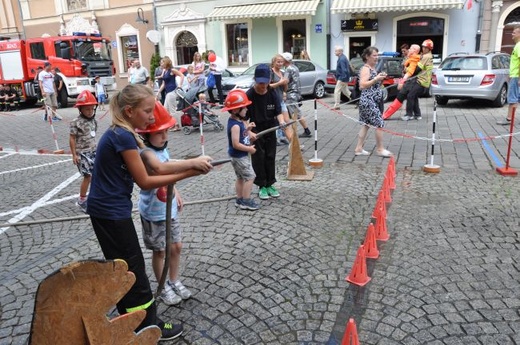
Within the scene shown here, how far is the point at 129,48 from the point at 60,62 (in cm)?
733

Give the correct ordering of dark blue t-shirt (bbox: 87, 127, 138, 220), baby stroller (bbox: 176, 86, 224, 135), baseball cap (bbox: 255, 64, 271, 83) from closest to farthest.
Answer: dark blue t-shirt (bbox: 87, 127, 138, 220)
baseball cap (bbox: 255, 64, 271, 83)
baby stroller (bbox: 176, 86, 224, 135)

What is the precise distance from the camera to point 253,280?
12.3ft

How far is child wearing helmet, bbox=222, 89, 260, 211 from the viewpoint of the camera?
4785mm

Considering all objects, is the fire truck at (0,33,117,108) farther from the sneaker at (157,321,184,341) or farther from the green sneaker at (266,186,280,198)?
the sneaker at (157,321,184,341)

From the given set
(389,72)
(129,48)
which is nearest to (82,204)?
(389,72)

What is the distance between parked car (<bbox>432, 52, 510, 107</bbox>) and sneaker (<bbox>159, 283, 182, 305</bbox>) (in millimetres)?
11318

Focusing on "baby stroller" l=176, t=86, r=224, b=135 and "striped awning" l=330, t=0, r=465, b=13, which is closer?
"baby stroller" l=176, t=86, r=224, b=135

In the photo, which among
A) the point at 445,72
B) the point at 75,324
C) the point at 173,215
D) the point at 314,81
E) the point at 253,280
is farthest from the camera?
the point at 314,81

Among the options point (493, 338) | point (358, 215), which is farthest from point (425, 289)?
point (358, 215)

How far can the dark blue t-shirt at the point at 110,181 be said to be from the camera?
2.54 m

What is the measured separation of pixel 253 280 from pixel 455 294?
5.19 ft

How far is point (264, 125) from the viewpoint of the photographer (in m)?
5.57

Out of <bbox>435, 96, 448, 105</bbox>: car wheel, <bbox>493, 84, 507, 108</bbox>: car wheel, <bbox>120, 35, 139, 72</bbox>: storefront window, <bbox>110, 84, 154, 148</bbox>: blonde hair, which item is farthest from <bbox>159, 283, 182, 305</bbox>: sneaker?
<bbox>120, 35, 139, 72</bbox>: storefront window

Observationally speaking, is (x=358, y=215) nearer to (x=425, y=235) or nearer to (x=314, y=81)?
(x=425, y=235)
